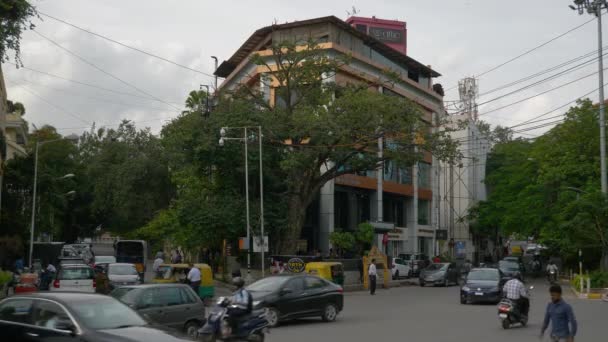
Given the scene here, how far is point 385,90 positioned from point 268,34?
1086 cm

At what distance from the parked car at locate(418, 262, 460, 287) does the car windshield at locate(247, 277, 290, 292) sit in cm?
2686

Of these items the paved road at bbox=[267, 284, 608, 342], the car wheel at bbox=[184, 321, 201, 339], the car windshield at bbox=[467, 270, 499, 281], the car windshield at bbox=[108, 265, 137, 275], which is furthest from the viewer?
the car windshield at bbox=[108, 265, 137, 275]

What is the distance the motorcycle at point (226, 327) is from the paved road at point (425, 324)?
6.63ft

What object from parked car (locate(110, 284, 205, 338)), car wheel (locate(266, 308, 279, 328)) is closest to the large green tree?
car wheel (locate(266, 308, 279, 328))

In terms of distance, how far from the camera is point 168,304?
1683cm

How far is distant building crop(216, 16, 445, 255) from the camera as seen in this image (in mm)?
54656

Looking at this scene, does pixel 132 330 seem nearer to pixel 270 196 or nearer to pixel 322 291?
pixel 322 291

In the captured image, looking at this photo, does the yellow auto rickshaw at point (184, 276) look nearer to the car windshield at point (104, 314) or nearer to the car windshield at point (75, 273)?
the car windshield at point (75, 273)

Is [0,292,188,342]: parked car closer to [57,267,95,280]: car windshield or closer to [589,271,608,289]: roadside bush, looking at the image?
[57,267,95,280]: car windshield

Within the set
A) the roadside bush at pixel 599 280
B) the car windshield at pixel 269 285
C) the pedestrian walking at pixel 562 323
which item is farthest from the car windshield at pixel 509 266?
the pedestrian walking at pixel 562 323

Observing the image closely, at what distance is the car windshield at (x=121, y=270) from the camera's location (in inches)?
1259

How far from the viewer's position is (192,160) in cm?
4553

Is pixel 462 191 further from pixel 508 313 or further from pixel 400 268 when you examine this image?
pixel 508 313

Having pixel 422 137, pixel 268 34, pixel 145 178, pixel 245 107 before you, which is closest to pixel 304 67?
pixel 245 107
